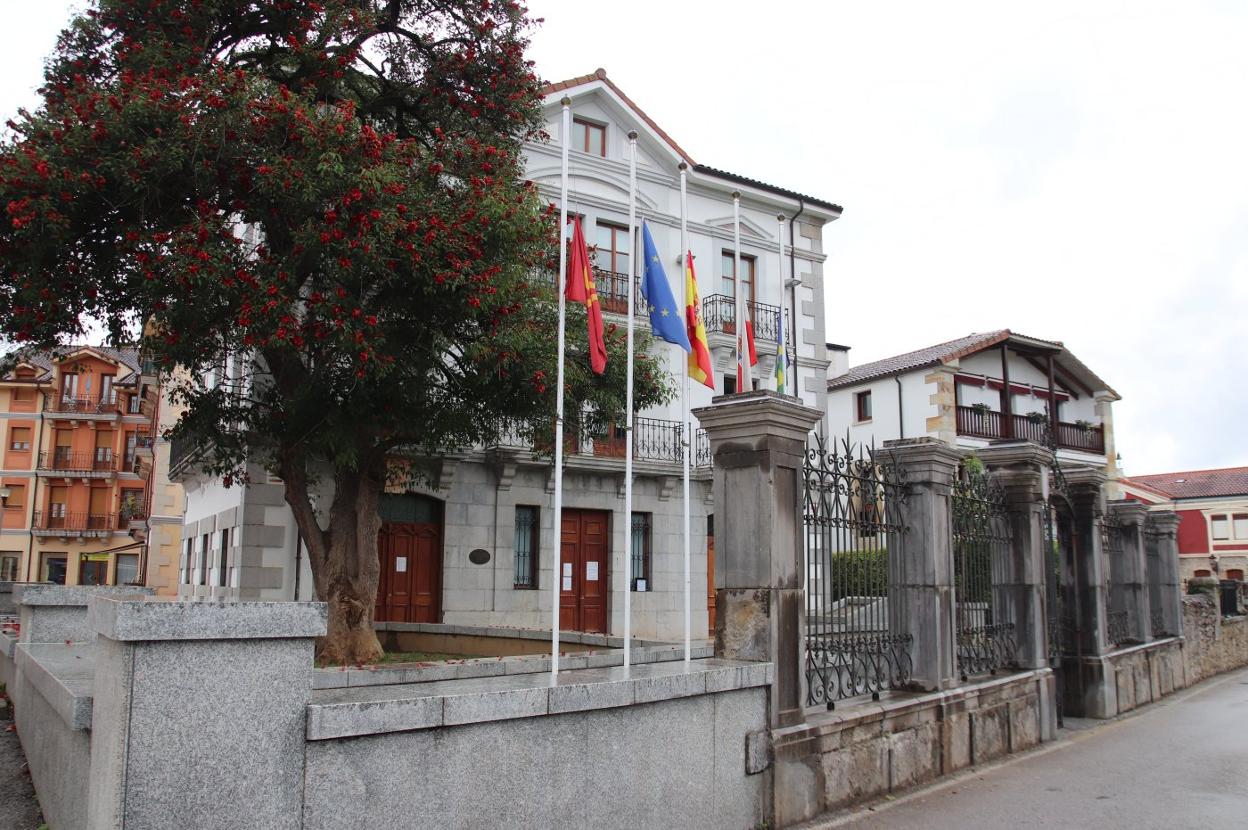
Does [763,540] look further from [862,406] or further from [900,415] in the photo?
[862,406]

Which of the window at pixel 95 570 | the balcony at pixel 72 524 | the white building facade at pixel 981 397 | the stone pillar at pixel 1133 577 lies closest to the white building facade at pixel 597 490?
the stone pillar at pixel 1133 577

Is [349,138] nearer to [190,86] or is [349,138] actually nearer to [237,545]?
[190,86]

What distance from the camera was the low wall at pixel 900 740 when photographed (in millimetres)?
7199

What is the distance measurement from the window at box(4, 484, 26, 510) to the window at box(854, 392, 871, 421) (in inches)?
1824

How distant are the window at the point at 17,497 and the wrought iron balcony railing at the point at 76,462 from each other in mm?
1594

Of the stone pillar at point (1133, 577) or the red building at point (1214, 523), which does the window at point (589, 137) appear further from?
the red building at point (1214, 523)

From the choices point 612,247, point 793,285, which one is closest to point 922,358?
point 793,285

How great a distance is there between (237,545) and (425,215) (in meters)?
9.84

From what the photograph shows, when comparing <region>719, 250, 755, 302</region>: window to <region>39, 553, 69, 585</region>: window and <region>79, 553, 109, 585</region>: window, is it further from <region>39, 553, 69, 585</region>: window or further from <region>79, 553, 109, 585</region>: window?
<region>39, 553, 69, 585</region>: window

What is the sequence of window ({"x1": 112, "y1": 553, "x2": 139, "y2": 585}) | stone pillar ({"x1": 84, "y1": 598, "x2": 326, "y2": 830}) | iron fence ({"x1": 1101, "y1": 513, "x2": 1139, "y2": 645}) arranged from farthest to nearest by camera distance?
1. window ({"x1": 112, "y1": 553, "x2": 139, "y2": 585})
2. iron fence ({"x1": 1101, "y1": 513, "x2": 1139, "y2": 645})
3. stone pillar ({"x1": 84, "y1": 598, "x2": 326, "y2": 830})

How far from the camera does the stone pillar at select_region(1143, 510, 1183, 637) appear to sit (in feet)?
58.4

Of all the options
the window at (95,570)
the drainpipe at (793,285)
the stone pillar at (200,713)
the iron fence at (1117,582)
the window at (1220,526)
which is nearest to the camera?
the stone pillar at (200,713)

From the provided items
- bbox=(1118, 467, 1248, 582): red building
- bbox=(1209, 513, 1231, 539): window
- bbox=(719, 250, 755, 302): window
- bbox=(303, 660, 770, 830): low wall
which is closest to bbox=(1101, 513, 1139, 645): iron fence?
bbox=(719, 250, 755, 302): window

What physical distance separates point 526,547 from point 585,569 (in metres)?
1.49
